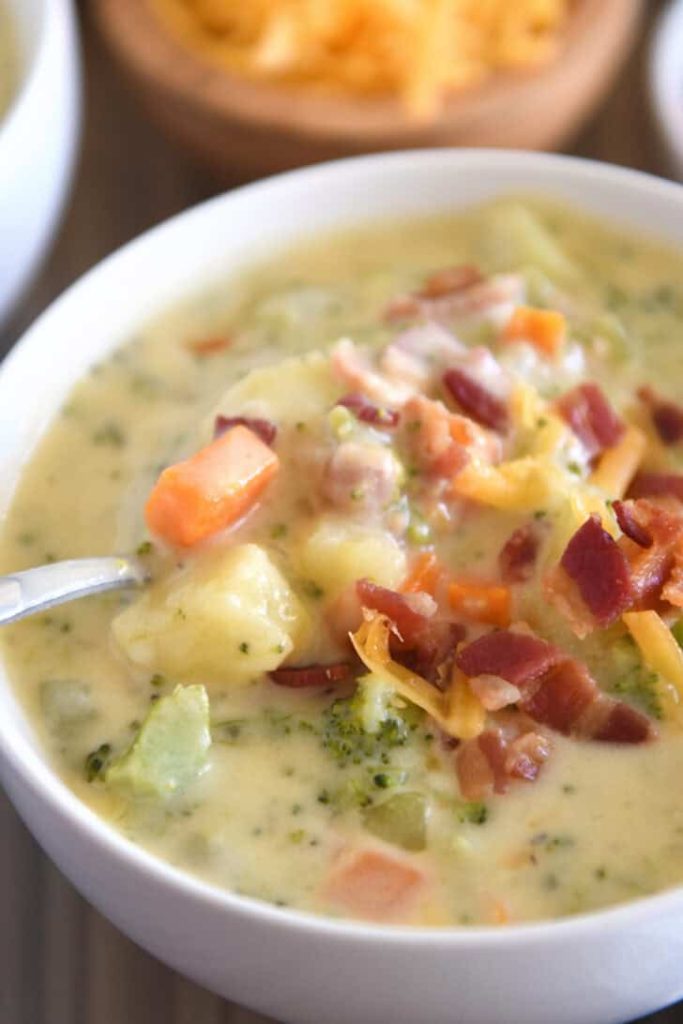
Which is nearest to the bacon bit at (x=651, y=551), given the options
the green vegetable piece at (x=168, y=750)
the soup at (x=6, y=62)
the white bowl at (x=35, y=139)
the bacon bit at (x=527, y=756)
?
the bacon bit at (x=527, y=756)

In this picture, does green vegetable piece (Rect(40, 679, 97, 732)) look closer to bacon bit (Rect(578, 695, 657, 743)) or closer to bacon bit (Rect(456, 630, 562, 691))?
bacon bit (Rect(456, 630, 562, 691))

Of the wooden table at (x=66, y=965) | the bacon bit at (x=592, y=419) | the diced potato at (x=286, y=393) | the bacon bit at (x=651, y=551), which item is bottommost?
the wooden table at (x=66, y=965)

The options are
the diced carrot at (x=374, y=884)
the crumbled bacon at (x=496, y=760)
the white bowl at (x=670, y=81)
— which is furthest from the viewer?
the white bowl at (x=670, y=81)

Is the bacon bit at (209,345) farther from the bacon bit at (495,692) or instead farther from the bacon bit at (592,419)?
the bacon bit at (495,692)

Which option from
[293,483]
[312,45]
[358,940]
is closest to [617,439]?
[293,483]

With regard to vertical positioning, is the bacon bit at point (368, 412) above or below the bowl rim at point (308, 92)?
above

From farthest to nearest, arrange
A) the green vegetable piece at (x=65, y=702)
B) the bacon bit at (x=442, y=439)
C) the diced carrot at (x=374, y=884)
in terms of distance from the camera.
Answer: the bacon bit at (x=442, y=439) < the green vegetable piece at (x=65, y=702) < the diced carrot at (x=374, y=884)

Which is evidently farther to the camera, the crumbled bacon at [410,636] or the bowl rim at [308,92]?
the bowl rim at [308,92]
